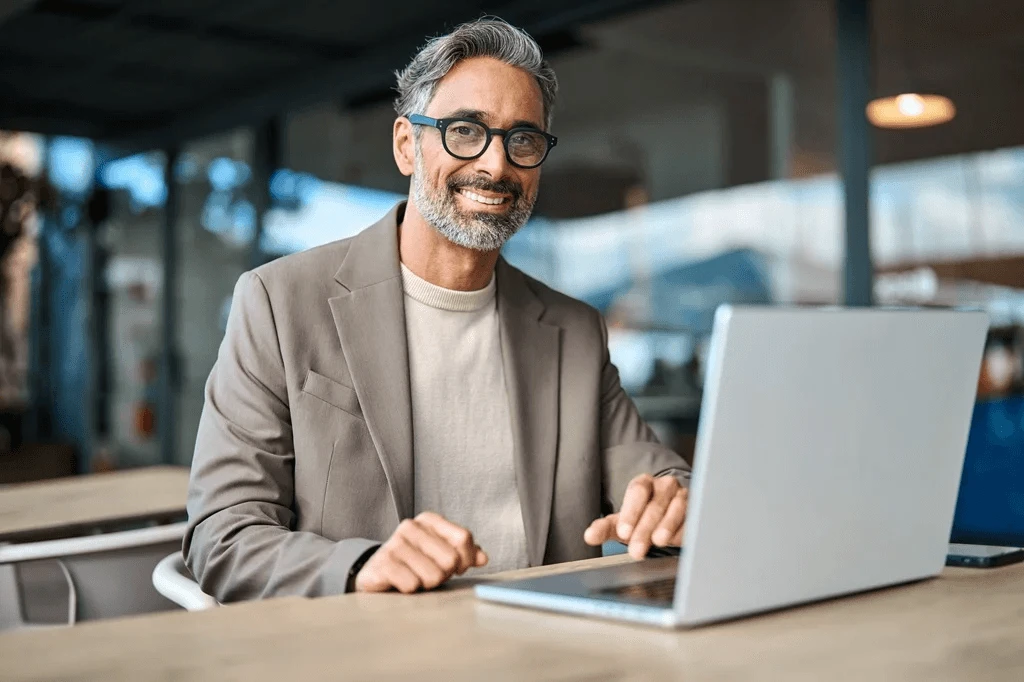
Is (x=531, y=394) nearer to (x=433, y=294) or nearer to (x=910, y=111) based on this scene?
(x=433, y=294)

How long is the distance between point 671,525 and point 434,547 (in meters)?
0.37

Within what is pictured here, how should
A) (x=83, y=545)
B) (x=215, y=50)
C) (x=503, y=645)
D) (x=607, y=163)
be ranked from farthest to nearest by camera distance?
1. (x=215, y=50)
2. (x=607, y=163)
3. (x=83, y=545)
4. (x=503, y=645)

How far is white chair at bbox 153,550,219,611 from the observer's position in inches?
66.1

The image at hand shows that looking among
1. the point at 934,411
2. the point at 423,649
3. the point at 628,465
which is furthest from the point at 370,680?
the point at 628,465

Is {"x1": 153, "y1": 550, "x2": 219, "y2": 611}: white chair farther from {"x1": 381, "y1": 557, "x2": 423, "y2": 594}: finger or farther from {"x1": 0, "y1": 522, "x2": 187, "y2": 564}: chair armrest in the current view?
{"x1": 381, "y1": 557, "x2": 423, "y2": 594}: finger

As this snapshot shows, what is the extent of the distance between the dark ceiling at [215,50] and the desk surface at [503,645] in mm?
4133

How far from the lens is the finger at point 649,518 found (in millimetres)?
1505

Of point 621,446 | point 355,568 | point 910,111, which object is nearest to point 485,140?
point 621,446

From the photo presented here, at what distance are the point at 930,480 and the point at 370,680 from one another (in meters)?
0.73

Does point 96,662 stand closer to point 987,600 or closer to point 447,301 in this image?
point 987,600

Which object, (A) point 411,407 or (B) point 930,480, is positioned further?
(A) point 411,407

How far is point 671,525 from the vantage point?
151 centimetres

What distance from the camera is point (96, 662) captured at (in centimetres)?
99

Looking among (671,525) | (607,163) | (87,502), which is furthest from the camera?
(607,163)
